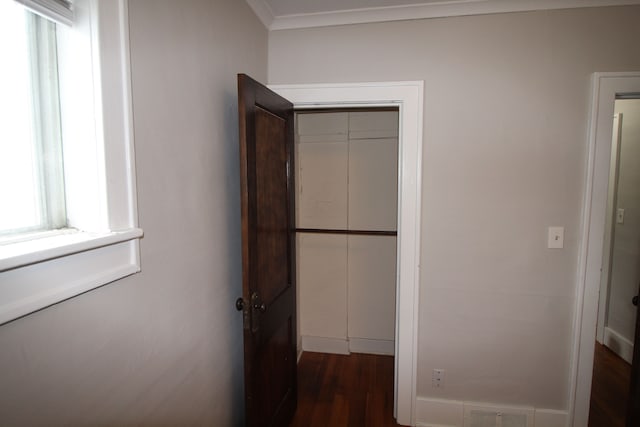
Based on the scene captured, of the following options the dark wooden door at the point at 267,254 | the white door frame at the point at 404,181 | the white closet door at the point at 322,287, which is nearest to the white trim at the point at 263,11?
the white door frame at the point at 404,181

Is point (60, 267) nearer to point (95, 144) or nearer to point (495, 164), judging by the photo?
point (95, 144)

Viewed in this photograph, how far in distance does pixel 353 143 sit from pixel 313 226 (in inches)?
31.1

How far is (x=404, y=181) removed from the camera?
190 cm

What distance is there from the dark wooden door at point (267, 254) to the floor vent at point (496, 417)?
1093 millimetres

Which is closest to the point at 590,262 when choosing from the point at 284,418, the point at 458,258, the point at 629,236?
the point at 458,258

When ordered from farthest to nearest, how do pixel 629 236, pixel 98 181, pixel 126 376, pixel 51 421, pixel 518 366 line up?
pixel 629 236 → pixel 518 366 → pixel 126 376 → pixel 98 181 → pixel 51 421

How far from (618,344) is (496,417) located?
64.5 inches

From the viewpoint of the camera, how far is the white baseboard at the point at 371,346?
2795 mm

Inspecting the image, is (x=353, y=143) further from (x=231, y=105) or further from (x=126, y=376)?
(x=126, y=376)

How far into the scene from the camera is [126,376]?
3.05ft

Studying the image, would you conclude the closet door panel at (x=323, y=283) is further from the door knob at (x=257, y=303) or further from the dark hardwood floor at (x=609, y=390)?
the dark hardwood floor at (x=609, y=390)

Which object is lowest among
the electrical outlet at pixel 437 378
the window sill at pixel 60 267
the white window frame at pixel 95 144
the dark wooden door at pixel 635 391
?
the electrical outlet at pixel 437 378

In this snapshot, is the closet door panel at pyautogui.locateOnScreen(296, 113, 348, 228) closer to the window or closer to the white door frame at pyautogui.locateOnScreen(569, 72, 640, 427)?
the white door frame at pyautogui.locateOnScreen(569, 72, 640, 427)

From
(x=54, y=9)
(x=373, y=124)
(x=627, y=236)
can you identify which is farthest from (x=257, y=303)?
(x=627, y=236)
